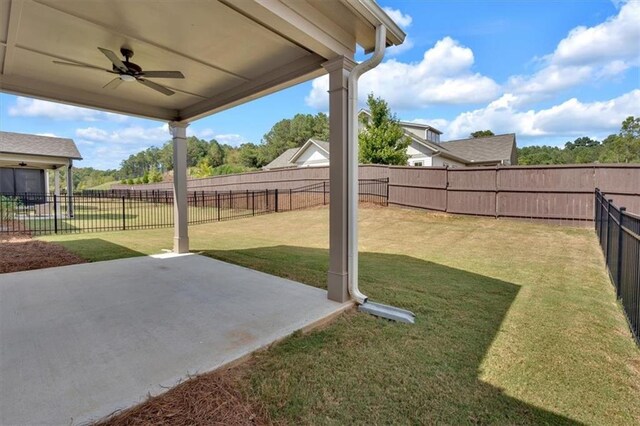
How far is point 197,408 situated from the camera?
190 centimetres

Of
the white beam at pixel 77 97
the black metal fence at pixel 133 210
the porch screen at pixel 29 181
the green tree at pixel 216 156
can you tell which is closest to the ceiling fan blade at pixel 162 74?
the white beam at pixel 77 97

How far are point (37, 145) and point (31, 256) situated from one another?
1234 cm

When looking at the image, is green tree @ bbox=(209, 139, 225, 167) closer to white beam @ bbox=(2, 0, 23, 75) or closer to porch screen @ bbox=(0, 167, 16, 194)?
porch screen @ bbox=(0, 167, 16, 194)

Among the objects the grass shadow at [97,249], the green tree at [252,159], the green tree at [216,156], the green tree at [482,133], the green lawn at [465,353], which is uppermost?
the green tree at [482,133]

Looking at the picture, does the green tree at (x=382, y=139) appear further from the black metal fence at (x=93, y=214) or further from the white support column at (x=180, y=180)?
the white support column at (x=180, y=180)

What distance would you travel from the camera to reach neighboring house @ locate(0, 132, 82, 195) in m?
14.2

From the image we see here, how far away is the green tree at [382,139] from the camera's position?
55.7 ft

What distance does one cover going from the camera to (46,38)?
3512mm

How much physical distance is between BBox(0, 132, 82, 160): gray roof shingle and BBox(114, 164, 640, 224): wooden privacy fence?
14.1 m

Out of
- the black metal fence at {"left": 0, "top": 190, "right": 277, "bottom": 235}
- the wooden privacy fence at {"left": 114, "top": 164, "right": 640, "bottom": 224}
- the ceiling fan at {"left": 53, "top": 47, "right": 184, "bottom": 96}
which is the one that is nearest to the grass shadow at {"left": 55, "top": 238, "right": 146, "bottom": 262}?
the black metal fence at {"left": 0, "top": 190, "right": 277, "bottom": 235}

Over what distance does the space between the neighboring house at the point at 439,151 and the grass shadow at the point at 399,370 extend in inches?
698

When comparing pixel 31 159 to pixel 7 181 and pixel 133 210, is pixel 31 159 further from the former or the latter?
pixel 133 210

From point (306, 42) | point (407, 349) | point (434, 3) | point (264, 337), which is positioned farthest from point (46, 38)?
point (434, 3)

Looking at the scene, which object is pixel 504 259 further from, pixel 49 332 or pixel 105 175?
pixel 105 175
